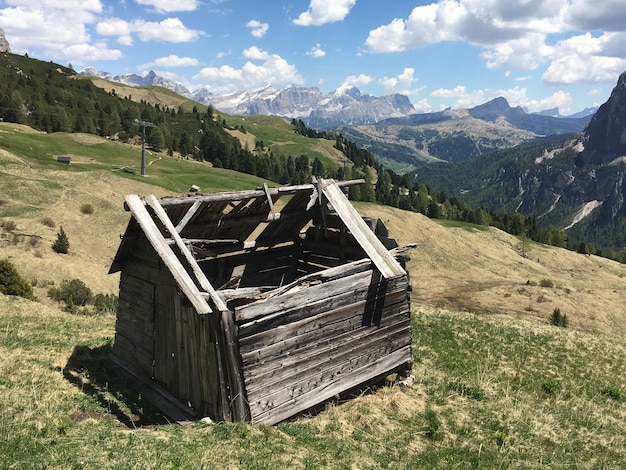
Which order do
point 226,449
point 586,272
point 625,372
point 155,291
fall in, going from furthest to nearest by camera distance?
1. point 586,272
2. point 625,372
3. point 155,291
4. point 226,449

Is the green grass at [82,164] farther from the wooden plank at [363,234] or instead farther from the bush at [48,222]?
the wooden plank at [363,234]

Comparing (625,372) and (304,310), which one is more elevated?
(304,310)

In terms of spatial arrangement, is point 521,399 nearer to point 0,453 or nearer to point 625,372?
point 625,372

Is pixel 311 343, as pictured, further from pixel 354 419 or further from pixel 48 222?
pixel 48 222

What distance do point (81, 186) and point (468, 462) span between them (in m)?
49.2

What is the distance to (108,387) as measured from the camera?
10969 millimetres

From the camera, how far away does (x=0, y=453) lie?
6512 mm

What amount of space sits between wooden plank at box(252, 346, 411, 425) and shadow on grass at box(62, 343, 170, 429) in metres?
2.46

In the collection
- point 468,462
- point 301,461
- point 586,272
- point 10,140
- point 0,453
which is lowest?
point 586,272

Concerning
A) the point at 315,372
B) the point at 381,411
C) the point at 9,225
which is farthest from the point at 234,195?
the point at 9,225

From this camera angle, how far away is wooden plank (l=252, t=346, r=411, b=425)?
365 inches

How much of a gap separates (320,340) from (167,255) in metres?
3.88

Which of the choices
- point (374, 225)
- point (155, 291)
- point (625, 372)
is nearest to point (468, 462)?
point (374, 225)

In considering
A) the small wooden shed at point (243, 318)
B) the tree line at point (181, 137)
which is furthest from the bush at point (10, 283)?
the tree line at point (181, 137)
